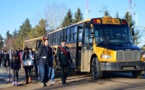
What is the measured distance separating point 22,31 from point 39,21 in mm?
58903

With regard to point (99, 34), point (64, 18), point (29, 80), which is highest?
point (64, 18)


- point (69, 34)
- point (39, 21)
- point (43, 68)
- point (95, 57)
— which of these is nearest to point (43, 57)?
point (43, 68)

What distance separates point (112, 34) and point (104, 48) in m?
1.56

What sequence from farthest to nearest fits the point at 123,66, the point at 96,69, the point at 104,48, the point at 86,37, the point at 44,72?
the point at 86,37, the point at 96,69, the point at 104,48, the point at 123,66, the point at 44,72

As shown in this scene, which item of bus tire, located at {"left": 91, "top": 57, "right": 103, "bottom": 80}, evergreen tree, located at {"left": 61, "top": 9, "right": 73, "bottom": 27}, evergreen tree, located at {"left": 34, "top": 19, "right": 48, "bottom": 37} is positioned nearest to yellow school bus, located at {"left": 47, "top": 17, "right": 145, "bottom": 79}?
bus tire, located at {"left": 91, "top": 57, "right": 103, "bottom": 80}

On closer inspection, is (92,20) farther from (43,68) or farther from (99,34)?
(43,68)

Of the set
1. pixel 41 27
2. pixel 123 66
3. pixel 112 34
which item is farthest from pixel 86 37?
pixel 41 27

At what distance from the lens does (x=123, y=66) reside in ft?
47.1

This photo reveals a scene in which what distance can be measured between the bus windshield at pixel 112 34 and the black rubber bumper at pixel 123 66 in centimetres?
146

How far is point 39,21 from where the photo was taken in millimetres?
67000

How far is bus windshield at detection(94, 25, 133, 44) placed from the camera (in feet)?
51.0

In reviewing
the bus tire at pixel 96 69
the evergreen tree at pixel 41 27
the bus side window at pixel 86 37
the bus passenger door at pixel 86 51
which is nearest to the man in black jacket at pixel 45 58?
the bus tire at pixel 96 69

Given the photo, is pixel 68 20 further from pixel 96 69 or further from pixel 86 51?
pixel 96 69

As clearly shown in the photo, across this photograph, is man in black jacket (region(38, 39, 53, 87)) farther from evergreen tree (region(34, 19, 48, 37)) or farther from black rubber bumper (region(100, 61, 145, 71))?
evergreen tree (region(34, 19, 48, 37))
